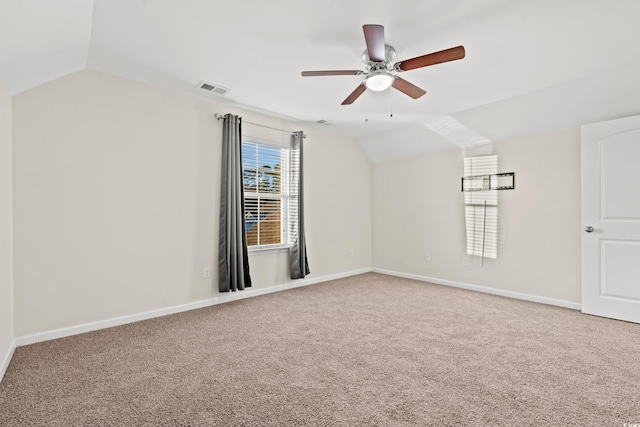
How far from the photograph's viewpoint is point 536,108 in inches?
135

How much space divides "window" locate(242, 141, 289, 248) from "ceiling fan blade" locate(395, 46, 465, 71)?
2.32m

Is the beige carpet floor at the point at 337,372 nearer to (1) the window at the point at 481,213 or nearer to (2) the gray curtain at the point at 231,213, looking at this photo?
(2) the gray curtain at the point at 231,213

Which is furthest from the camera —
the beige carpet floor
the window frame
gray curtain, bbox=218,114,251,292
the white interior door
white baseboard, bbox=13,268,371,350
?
the window frame

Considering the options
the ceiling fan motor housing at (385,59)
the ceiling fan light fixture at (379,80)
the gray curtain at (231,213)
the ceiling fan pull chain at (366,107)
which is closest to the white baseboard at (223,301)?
the gray curtain at (231,213)

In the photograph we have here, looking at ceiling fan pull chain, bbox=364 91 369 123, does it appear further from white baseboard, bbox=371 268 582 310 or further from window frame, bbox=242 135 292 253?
white baseboard, bbox=371 268 582 310

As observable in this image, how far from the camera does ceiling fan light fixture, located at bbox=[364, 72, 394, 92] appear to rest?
247 cm

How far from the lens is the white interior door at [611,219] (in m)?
2.99

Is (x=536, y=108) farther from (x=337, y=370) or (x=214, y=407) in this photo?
(x=214, y=407)

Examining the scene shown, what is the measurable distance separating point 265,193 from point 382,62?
2.42 meters

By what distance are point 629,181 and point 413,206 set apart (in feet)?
8.29

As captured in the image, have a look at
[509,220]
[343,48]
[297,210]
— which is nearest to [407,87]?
[343,48]

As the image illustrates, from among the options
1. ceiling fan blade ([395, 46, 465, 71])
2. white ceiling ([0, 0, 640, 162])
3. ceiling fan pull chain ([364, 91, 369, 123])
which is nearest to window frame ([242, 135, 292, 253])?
white ceiling ([0, 0, 640, 162])

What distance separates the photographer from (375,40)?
6.73 feet

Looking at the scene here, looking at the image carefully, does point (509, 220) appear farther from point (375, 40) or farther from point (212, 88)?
point (212, 88)
